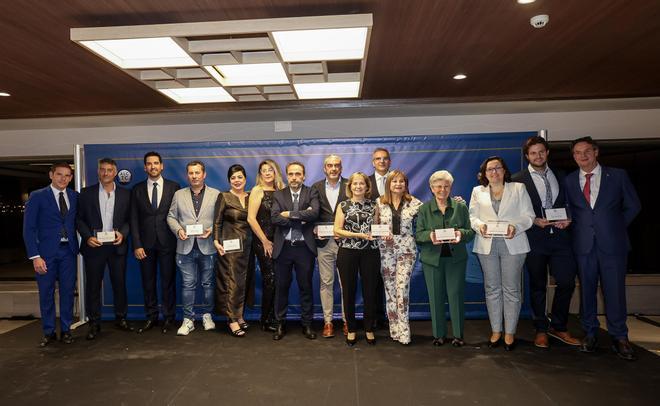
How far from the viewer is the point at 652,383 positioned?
2725 mm

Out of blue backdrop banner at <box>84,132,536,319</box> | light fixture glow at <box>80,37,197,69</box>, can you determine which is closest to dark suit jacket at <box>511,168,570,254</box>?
blue backdrop banner at <box>84,132,536,319</box>

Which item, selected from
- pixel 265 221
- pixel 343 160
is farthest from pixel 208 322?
pixel 343 160

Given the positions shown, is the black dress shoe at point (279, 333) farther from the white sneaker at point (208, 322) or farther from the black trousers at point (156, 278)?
the black trousers at point (156, 278)

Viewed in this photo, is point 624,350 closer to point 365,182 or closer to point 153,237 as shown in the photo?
point 365,182

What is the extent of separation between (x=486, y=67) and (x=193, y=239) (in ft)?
10.3

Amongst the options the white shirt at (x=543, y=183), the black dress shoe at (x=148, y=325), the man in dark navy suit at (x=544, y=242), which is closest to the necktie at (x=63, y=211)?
the black dress shoe at (x=148, y=325)

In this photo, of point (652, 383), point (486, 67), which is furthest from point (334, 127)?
point (652, 383)

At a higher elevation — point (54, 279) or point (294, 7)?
point (294, 7)

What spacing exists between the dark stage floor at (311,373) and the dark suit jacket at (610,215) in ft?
2.90

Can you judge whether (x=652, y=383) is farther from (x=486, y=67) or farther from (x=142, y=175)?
(x=142, y=175)

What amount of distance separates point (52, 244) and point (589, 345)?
15.3 ft

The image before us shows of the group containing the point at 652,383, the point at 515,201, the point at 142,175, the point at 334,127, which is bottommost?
Answer: the point at 652,383

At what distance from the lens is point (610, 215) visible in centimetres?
318

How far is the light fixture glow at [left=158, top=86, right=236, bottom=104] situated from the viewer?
12.8 feet
